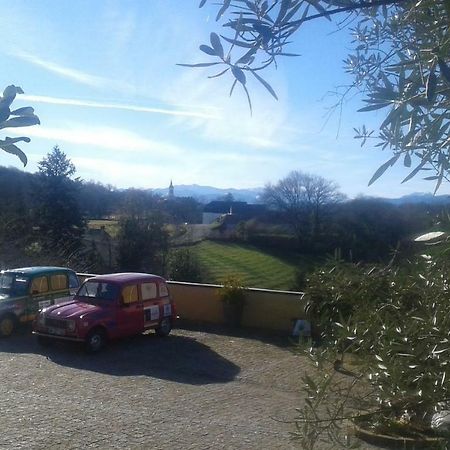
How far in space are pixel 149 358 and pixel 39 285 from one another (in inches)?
173

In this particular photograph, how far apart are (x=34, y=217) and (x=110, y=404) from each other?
71.1 feet

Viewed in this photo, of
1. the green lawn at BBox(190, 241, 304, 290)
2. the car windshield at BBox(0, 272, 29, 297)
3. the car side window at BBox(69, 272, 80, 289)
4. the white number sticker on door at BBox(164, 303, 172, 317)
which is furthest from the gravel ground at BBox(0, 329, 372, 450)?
the green lawn at BBox(190, 241, 304, 290)

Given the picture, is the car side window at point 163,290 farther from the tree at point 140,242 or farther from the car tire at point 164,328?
the tree at point 140,242

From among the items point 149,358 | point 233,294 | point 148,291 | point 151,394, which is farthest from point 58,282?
point 151,394

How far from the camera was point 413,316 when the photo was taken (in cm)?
264

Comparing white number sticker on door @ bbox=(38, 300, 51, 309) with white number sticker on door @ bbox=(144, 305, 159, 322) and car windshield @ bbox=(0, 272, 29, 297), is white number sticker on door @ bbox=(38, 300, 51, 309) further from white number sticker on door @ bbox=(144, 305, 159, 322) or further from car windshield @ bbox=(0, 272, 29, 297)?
white number sticker on door @ bbox=(144, 305, 159, 322)

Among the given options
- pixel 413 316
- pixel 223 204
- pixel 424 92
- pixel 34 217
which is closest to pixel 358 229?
pixel 413 316

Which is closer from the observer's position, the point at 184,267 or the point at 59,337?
the point at 59,337

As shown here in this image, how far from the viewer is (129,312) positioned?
45.1 ft

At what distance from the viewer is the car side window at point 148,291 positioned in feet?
46.9

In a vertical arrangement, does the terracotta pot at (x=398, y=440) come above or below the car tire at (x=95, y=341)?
above

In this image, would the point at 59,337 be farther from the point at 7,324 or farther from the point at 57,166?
the point at 57,166

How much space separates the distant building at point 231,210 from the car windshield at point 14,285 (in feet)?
29.6

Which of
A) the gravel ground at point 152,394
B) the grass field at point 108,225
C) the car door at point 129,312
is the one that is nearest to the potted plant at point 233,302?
the gravel ground at point 152,394
